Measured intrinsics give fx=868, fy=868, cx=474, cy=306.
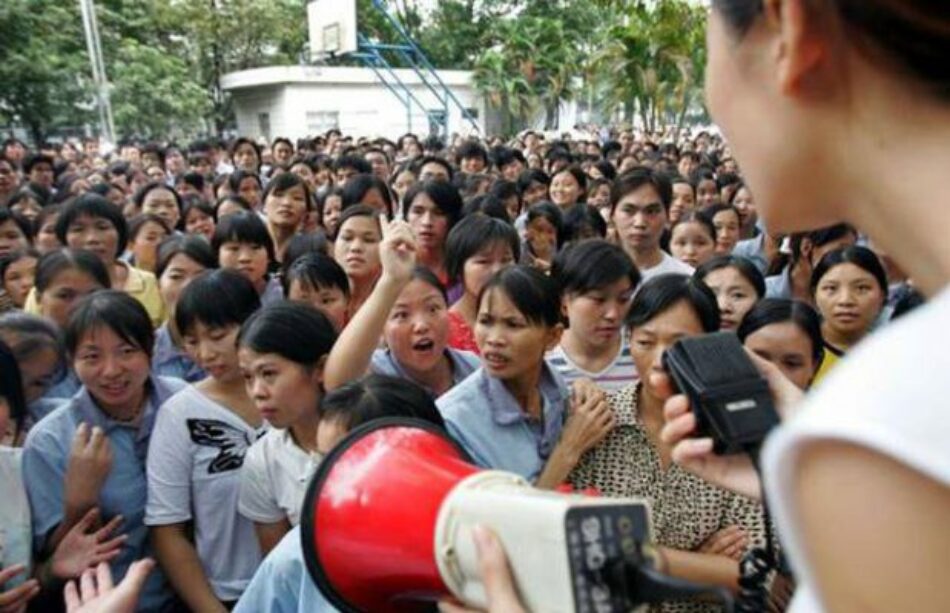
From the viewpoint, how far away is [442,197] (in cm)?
390

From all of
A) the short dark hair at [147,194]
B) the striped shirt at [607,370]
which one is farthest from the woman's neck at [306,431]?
the short dark hair at [147,194]

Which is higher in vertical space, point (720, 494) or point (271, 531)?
point (720, 494)

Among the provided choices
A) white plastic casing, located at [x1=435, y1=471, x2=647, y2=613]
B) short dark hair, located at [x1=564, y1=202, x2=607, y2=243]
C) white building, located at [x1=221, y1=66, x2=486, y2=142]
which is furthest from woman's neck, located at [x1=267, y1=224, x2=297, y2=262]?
white building, located at [x1=221, y1=66, x2=486, y2=142]

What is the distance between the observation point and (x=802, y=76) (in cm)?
53

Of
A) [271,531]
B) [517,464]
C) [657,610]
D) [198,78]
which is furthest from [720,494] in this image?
[198,78]

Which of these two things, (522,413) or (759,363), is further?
(522,413)

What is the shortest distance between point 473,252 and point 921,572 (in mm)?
2776

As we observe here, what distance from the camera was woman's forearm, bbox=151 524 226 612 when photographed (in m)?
2.07

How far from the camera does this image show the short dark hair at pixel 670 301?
6.96ft

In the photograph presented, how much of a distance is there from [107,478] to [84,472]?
119 millimetres

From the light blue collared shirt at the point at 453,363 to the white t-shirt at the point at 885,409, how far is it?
202 centimetres

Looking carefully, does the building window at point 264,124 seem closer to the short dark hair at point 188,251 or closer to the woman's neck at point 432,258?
the woman's neck at point 432,258

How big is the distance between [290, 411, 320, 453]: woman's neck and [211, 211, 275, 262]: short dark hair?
65.6 inches

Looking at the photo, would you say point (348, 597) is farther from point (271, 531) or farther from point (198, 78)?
point (198, 78)
